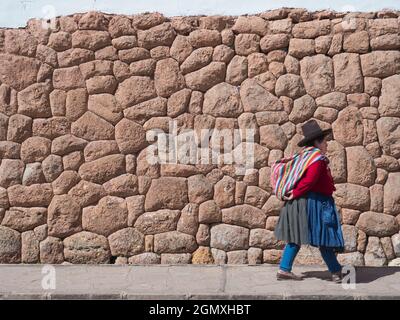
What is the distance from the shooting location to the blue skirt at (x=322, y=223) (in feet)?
18.8

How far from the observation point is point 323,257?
5883mm

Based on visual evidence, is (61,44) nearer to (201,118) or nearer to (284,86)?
(201,118)

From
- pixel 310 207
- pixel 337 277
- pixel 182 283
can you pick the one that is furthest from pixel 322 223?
pixel 182 283

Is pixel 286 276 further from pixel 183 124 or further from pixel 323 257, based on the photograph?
pixel 183 124

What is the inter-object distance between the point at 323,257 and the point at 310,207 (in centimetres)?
48

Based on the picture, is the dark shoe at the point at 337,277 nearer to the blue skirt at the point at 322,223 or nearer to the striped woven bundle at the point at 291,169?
the blue skirt at the point at 322,223

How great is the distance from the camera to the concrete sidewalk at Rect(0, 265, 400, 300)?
5406 millimetres

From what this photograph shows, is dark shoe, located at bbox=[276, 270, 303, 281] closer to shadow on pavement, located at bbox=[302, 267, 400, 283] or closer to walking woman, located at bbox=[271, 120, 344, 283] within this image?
walking woman, located at bbox=[271, 120, 344, 283]

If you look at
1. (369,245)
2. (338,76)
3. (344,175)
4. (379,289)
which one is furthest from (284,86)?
(379,289)

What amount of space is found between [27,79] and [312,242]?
139 inches

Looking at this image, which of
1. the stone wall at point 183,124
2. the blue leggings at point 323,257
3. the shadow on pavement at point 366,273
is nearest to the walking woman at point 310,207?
the blue leggings at point 323,257

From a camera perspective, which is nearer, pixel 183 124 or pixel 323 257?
pixel 323 257

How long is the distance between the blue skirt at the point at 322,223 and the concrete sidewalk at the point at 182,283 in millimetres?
380

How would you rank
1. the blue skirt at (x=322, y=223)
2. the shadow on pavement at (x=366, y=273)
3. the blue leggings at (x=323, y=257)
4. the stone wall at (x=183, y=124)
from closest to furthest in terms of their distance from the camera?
the blue skirt at (x=322, y=223) → the blue leggings at (x=323, y=257) → the shadow on pavement at (x=366, y=273) → the stone wall at (x=183, y=124)
